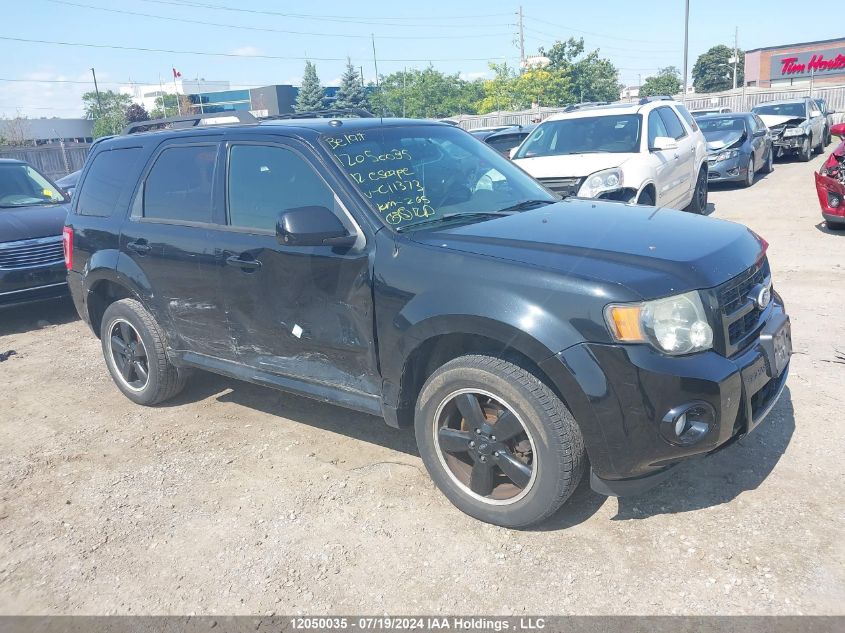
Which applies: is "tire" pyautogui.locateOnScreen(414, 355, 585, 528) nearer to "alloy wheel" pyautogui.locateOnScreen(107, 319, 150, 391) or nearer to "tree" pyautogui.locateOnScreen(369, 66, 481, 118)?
"alloy wheel" pyautogui.locateOnScreen(107, 319, 150, 391)

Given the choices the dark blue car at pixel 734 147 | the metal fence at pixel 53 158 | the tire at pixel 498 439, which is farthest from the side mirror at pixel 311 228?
the metal fence at pixel 53 158

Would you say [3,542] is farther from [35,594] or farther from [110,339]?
[110,339]

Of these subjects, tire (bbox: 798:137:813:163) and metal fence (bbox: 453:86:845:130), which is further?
metal fence (bbox: 453:86:845:130)

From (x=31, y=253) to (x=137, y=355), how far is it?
352 cm

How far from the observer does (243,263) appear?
4035 millimetres

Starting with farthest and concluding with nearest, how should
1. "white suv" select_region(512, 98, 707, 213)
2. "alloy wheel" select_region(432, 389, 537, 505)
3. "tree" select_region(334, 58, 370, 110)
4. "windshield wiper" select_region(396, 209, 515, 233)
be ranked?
"tree" select_region(334, 58, 370, 110), "white suv" select_region(512, 98, 707, 213), "windshield wiper" select_region(396, 209, 515, 233), "alloy wheel" select_region(432, 389, 537, 505)

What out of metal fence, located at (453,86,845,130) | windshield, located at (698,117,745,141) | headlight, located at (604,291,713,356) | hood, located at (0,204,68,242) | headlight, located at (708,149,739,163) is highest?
metal fence, located at (453,86,845,130)

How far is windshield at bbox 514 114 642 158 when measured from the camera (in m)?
8.79

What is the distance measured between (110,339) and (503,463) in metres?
3.43

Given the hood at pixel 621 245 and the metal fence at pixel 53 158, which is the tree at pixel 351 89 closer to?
the metal fence at pixel 53 158

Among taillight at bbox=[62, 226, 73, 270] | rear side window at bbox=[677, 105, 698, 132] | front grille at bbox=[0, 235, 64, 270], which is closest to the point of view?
taillight at bbox=[62, 226, 73, 270]

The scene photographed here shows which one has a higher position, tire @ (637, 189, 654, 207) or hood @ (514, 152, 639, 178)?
hood @ (514, 152, 639, 178)

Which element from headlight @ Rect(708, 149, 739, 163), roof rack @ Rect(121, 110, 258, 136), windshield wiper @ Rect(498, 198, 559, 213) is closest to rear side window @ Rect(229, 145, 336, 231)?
roof rack @ Rect(121, 110, 258, 136)

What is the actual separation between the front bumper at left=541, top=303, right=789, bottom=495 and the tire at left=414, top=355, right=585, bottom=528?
12 centimetres
